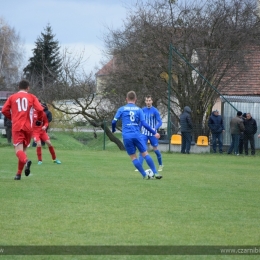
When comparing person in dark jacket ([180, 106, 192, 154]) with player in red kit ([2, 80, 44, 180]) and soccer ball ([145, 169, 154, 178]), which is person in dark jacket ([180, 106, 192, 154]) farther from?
player in red kit ([2, 80, 44, 180])

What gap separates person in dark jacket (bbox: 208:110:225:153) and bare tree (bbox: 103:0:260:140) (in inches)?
73.2

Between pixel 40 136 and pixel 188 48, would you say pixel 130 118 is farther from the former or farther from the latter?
pixel 188 48

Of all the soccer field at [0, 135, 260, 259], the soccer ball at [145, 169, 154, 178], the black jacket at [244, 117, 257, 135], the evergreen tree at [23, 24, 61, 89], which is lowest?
the soccer field at [0, 135, 260, 259]

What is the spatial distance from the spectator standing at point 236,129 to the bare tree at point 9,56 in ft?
200

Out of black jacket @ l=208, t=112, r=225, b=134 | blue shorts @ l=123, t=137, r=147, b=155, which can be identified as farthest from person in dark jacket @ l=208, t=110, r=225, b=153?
blue shorts @ l=123, t=137, r=147, b=155

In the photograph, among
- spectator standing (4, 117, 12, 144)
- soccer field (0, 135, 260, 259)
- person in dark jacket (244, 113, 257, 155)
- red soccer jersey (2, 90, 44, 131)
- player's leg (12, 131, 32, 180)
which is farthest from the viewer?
spectator standing (4, 117, 12, 144)

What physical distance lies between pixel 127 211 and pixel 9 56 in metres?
82.1

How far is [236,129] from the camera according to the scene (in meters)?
27.7

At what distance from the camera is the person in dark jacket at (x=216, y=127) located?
91.8 ft

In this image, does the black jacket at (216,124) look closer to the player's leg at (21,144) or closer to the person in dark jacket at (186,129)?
the person in dark jacket at (186,129)

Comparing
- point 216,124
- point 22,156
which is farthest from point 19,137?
point 216,124

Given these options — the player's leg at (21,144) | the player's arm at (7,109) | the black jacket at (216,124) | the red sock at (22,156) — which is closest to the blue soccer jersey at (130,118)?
the player's leg at (21,144)

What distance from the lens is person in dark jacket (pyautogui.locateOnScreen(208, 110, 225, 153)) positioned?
2798cm

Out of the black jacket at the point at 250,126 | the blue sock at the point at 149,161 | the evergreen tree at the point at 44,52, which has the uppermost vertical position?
the evergreen tree at the point at 44,52
